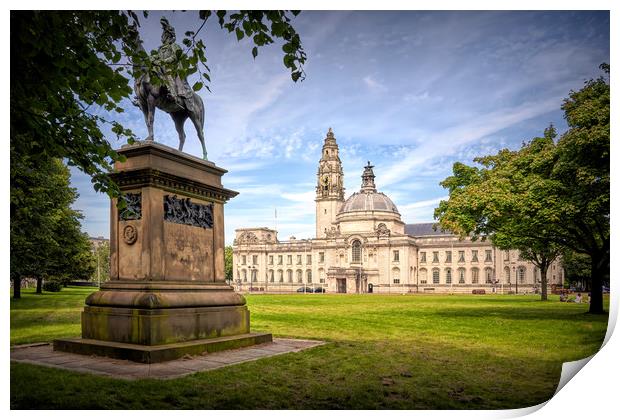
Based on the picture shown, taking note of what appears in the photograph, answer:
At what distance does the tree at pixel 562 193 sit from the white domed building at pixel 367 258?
66.4m

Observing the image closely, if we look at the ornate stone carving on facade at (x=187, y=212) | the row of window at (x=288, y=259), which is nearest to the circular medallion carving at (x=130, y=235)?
the ornate stone carving on facade at (x=187, y=212)

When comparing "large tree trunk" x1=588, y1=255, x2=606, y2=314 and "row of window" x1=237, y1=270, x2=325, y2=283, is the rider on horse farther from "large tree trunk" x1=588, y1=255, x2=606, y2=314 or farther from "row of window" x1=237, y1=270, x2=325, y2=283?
"row of window" x1=237, y1=270, x2=325, y2=283

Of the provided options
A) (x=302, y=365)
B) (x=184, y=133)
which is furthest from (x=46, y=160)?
(x=302, y=365)

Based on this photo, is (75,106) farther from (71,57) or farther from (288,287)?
(288,287)

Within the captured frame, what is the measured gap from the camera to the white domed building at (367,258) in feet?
304

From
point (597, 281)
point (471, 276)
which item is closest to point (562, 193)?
point (597, 281)

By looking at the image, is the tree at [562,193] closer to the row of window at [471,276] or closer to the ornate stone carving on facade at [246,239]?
the row of window at [471,276]

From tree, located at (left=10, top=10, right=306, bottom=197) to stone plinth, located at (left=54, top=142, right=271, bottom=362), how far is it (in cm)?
117

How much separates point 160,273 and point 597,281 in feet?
61.7

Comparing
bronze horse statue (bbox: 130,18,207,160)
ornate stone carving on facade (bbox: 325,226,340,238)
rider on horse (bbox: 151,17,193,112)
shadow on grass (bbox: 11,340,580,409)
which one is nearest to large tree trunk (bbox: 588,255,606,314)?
shadow on grass (bbox: 11,340,580,409)

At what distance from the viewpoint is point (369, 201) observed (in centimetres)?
9931

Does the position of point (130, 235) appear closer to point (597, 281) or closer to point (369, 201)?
point (597, 281)

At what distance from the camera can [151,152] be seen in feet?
32.5
